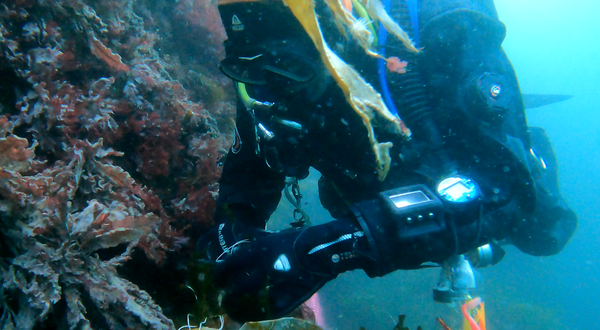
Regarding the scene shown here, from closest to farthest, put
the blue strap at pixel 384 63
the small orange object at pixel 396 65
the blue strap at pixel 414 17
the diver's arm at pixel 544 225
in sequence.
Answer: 1. the small orange object at pixel 396 65
2. the blue strap at pixel 384 63
3. the blue strap at pixel 414 17
4. the diver's arm at pixel 544 225

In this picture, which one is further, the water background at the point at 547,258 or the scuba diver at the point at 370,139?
the water background at the point at 547,258

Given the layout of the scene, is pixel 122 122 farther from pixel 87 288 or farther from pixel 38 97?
pixel 87 288

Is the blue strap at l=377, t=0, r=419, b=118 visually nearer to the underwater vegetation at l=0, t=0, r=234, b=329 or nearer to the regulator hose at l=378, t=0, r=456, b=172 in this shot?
the regulator hose at l=378, t=0, r=456, b=172

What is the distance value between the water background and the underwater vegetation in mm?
2455

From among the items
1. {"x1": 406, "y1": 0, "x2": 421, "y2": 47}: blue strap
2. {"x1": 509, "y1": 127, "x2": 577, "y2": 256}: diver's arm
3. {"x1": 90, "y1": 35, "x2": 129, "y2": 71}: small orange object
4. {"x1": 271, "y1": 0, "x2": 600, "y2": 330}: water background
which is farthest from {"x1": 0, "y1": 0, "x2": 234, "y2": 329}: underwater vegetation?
{"x1": 509, "y1": 127, "x2": 577, "y2": 256}: diver's arm

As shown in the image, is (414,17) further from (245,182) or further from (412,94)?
(245,182)

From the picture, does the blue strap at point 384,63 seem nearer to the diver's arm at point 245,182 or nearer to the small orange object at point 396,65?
the small orange object at point 396,65

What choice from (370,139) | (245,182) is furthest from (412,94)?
(245,182)

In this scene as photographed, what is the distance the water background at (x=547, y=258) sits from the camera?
1270cm

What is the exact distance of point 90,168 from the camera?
72.1 inches

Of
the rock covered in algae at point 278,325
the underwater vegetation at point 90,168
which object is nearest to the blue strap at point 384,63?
the rock covered in algae at point 278,325

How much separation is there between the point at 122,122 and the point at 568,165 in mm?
84897

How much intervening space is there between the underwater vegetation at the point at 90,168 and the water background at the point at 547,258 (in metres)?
2.45

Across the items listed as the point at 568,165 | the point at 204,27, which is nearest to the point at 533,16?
the point at 568,165
